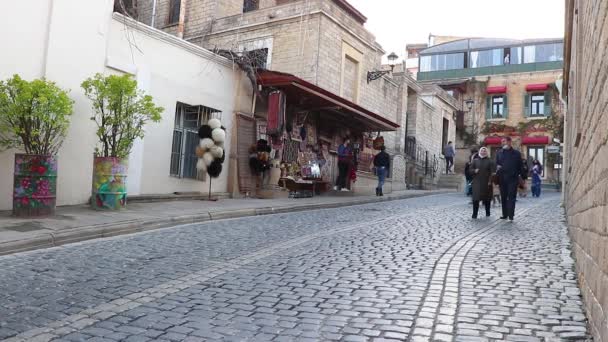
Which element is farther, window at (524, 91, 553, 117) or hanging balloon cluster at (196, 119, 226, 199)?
window at (524, 91, 553, 117)

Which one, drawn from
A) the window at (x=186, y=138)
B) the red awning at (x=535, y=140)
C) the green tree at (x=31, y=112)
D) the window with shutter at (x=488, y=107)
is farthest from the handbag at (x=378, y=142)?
the window with shutter at (x=488, y=107)

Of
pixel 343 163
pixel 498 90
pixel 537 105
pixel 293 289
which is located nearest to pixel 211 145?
pixel 343 163

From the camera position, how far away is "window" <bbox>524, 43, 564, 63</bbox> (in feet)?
118

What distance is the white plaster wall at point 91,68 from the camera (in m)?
8.97

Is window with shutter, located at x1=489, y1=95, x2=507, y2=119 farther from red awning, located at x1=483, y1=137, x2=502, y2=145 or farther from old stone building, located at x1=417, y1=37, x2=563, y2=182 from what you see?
red awning, located at x1=483, y1=137, x2=502, y2=145

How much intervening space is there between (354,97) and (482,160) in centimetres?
956

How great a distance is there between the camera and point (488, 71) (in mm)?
37219

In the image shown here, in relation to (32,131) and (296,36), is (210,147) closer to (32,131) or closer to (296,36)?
(32,131)

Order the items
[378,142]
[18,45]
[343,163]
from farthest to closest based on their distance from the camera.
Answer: [378,142] → [343,163] → [18,45]

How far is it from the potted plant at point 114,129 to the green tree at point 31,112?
0.89 metres

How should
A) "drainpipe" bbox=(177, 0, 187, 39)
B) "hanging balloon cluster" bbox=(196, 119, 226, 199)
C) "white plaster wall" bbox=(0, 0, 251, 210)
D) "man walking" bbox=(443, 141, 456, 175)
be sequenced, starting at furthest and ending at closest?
"man walking" bbox=(443, 141, 456, 175) < "drainpipe" bbox=(177, 0, 187, 39) < "hanging balloon cluster" bbox=(196, 119, 226, 199) < "white plaster wall" bbox=(0, 0, 251, 210)

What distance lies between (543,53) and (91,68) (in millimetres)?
34988

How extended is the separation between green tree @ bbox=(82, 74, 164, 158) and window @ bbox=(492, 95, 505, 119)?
1247 inches

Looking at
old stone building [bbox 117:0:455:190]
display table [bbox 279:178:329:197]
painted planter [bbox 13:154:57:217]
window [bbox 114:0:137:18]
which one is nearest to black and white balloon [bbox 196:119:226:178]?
display table [bbox 279:178:329:197]
